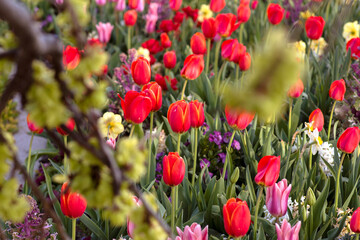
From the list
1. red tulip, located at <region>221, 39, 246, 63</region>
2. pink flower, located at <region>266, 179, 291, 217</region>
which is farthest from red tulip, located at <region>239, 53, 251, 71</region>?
pink flower, located at <region>266, 179, 291, 217</region>

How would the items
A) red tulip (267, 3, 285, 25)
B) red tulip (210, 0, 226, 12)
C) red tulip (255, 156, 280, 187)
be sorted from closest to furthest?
1. red tulip (255, 156, 280, 187)
2. red tulip (267, 3, 285, 25)
3. red tulip (210, 0, 226, 12)

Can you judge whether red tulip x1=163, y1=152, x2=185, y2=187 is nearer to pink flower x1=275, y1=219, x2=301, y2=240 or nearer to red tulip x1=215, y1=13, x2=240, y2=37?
pink flower x1=275, y1=219, x2=301, y2=240

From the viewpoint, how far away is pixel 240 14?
3.17 metres

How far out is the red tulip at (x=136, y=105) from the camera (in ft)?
5.45

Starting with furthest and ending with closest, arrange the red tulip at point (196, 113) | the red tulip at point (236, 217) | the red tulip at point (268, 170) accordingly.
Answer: the red tulip at point (196, 113) < the red tulip at point (268, 170) < the red tulip at point (236, 217)

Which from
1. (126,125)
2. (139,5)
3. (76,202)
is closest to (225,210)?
(76,202)

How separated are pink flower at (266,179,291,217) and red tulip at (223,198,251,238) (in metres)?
0.20

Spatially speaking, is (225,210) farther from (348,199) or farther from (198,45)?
(198,45)

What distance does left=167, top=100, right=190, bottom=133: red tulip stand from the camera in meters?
1.69

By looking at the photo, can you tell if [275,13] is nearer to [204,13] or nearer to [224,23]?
[224,23]

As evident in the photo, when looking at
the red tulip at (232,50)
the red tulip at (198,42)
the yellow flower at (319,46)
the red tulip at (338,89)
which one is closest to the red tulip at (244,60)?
the red tulip at (232,50)

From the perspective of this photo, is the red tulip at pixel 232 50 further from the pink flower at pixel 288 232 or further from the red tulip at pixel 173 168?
the pink flower at pixel 288 232

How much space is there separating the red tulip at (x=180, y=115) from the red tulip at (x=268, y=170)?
0.34 m

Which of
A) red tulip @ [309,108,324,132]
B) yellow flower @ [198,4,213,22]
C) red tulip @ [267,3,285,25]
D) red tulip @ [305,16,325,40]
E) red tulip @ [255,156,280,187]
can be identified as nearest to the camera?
red tulip @ [255,156,280,187]
